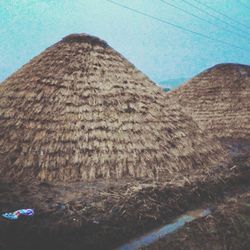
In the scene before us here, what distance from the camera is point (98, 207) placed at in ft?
23.5

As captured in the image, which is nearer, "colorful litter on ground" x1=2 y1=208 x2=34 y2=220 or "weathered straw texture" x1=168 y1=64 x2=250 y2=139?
"colorful litter on ground" x1=2 y1=208 x2=34 y2=220

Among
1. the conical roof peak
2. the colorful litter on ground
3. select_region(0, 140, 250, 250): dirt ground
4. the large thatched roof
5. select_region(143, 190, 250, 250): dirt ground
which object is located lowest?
select_region(143, 190, 250, 250): dirt ground

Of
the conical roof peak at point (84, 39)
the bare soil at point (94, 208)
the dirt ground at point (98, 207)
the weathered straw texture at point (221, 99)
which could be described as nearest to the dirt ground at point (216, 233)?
the dirt ground at point (98, 207)

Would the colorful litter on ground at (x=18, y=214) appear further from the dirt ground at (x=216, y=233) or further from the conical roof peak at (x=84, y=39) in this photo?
the conical roof peak at (x=84, y=39)

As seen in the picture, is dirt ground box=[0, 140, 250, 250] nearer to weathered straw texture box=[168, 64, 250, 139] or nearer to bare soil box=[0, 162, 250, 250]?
bare soil box=[0, 162, 250, 250]

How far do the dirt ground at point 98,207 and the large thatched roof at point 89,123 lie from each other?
21.1 inches

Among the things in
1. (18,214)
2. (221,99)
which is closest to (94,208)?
(18,214)

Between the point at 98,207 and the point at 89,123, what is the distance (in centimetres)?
273

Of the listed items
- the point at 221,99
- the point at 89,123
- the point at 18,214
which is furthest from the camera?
the point at 221,99

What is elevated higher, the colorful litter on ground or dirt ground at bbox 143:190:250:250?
the colorful litter on ground

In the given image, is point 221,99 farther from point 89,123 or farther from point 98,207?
point 98,207

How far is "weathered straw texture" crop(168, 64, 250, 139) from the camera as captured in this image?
1827cm

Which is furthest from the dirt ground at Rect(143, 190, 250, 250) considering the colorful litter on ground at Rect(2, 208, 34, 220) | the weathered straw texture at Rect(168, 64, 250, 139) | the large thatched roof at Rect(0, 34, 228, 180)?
the weathered straw texture at Rect(168, 64, 250, 139)

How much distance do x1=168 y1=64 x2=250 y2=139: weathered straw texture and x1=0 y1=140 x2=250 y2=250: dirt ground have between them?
29.9 ft
